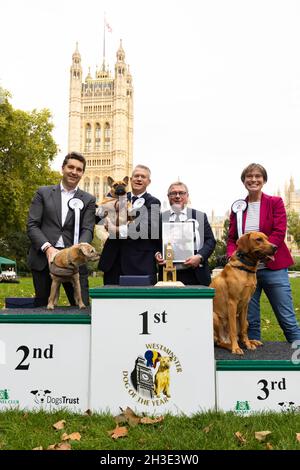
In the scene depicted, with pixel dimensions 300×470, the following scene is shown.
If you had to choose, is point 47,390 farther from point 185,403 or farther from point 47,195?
point 47,195

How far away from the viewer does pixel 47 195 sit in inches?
155

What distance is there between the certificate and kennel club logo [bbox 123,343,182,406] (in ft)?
3.75

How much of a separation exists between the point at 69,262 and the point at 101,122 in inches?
3525

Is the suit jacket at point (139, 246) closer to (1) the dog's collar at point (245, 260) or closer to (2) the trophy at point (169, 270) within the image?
(2) the trophy at point (169, 270)

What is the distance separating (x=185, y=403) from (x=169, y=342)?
1.50 feet

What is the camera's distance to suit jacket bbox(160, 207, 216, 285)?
4.17 m

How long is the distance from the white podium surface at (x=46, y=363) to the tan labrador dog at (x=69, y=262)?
1.22 ft

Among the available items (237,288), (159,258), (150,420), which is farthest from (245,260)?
(150,420)

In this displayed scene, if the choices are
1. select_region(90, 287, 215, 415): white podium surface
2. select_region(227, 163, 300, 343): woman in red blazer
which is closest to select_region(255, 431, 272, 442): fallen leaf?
select_region(90, 287, 215, 415): white podium surface

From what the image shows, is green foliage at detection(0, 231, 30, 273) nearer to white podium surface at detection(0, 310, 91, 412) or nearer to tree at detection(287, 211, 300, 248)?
tree at detection(287, 211, 300, 248)

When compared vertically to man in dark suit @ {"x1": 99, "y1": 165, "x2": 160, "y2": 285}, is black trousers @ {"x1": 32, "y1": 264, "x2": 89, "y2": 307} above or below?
below

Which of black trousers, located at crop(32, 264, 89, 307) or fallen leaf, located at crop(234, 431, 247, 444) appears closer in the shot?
fallen leaf, located at crop(234, 431, 247, 444)
